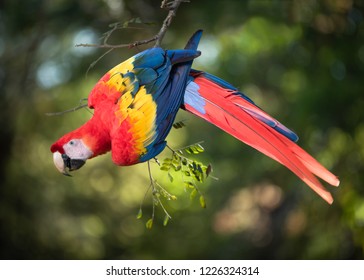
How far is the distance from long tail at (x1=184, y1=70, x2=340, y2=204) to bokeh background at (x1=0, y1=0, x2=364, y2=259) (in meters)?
2.04

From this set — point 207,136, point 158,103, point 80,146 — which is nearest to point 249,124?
point 158,103

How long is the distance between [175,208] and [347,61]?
2387mm

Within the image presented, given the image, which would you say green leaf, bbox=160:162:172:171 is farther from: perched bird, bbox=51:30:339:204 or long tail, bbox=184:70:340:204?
long tail, bbox=184:70:340:204

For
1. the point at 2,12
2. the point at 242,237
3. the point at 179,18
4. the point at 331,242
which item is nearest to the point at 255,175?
the point at 242,237

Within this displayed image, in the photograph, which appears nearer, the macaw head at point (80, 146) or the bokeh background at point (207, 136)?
the macaw head at point (80, 146)

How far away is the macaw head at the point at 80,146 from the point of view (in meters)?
1.73

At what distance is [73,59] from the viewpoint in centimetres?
Result: 483

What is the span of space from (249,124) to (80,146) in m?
0.52

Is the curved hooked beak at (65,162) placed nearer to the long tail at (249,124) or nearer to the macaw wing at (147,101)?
the macaw wing at (147,101)

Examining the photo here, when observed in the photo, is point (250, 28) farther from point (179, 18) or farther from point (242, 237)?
point (242, 237)

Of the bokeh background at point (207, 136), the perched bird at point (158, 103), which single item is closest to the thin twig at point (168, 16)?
the perched bird at point (158, 103)

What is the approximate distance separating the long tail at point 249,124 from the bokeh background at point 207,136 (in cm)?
204

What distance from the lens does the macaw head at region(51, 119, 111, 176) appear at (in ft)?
5.67

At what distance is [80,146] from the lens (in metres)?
1.75
